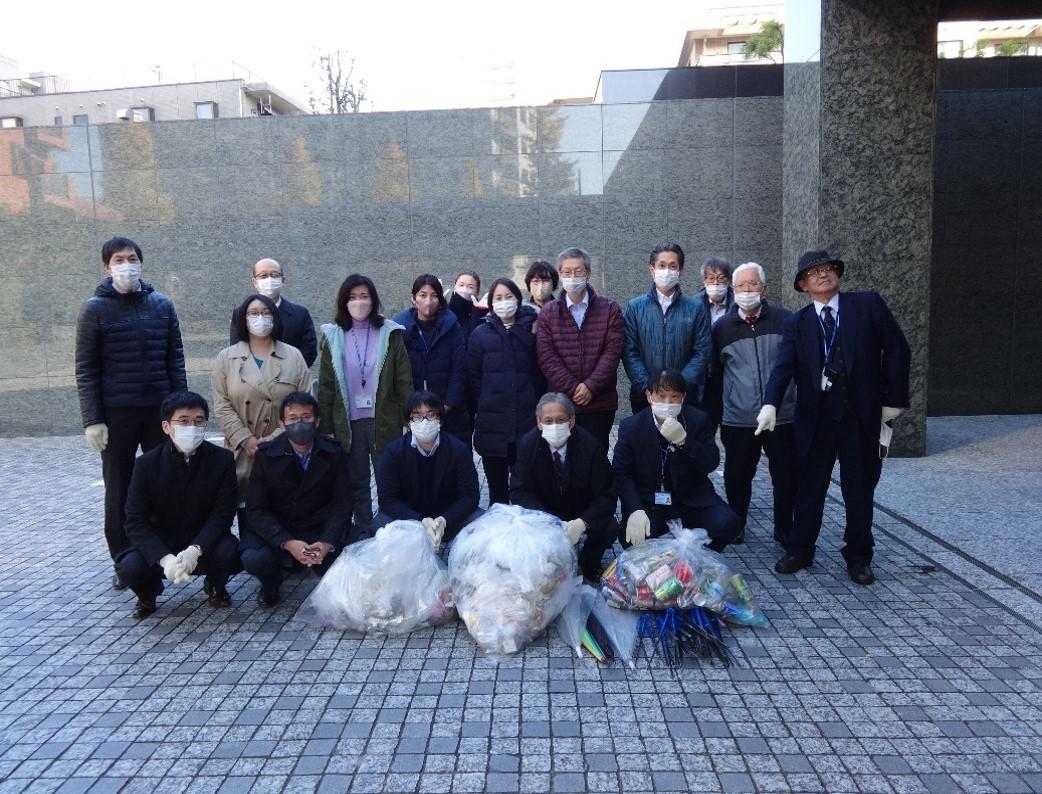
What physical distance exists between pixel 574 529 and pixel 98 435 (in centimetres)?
289

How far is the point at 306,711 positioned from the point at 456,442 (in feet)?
6.66

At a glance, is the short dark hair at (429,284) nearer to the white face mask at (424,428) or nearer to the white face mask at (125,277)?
the white face mask at (424,428)

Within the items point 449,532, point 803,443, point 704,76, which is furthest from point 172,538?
point 704,76

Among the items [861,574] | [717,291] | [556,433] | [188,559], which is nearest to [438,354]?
[556,433]

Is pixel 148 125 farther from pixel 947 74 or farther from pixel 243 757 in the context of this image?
pixel 947 74

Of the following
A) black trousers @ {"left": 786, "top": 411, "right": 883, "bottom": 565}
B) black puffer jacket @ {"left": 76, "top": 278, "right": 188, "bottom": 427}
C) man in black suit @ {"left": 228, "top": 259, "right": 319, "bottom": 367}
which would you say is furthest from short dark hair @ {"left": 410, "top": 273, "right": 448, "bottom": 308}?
black trousers @ {"left": 786, "top": 411, "right": 883, "bottom": 565}

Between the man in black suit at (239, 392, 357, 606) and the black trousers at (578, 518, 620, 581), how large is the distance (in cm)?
139

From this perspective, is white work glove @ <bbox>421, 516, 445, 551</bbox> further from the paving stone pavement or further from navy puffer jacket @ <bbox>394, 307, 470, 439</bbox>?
navy puffer jacket @ <bbox>394, 307, 470, 439</bbox>

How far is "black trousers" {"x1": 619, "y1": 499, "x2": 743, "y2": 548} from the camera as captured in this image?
4945mm

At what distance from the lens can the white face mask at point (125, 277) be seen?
504 cm

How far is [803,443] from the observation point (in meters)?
5.03

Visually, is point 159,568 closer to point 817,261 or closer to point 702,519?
point 702,519

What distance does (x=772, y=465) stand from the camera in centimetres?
558

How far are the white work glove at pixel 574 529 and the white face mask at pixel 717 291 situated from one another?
2.17 metres
